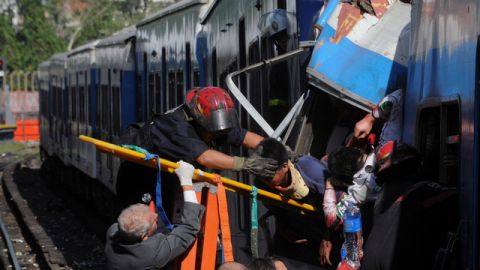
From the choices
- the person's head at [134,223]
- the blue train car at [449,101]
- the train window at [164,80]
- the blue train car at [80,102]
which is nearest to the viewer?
the blue train car at [449,101]

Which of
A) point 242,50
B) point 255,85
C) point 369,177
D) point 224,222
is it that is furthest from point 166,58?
point 369,177

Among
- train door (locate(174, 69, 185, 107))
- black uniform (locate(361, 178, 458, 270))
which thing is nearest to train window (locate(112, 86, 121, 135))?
train door (locate(174, 69, 185, 107))

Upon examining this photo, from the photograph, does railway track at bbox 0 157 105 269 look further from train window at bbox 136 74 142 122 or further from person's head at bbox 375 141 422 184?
person's head at bbox 375 141 422 184

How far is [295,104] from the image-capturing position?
676 centimetres

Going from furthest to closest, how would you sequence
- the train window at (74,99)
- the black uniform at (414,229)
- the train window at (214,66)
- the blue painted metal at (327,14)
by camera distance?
the train window at (74,99) < the train window at (214,66) < the blue painted metal at (327,14) < the black uniform at (414,229)

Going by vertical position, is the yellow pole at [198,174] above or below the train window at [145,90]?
below

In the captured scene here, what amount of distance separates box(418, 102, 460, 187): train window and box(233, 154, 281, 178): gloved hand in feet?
3.37

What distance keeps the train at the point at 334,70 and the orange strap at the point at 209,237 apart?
2.28 feet

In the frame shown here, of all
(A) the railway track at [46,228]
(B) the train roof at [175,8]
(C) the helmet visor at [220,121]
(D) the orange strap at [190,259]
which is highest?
(B) the train roof at [175,8]

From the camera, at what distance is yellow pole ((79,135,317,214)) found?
5.58 m

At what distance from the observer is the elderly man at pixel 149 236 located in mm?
5301

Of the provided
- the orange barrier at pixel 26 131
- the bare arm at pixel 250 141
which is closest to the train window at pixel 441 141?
the bare arm at pixel 250 141

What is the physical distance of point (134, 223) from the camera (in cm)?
528

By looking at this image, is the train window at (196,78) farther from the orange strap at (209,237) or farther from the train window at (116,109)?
the orange strap at (209,237)
